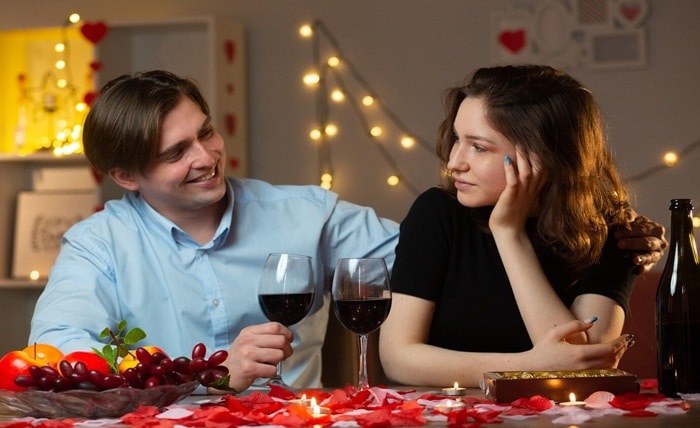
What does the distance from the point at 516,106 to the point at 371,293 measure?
0.59 meters

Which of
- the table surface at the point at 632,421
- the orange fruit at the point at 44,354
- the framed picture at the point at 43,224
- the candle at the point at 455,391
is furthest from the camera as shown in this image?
the framed picture at the point at 43,224

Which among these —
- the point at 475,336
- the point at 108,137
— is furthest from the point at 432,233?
the point at 108,137

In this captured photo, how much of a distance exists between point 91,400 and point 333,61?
2997 mm

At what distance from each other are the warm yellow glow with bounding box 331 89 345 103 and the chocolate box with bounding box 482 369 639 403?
2.86 meters

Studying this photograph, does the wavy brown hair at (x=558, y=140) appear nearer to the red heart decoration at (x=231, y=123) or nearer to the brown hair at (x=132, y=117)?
the brown hair at (x=132, y=117)

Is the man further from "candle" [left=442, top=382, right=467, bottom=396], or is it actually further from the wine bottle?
the wine bottle

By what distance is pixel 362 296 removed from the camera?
1.46 metres

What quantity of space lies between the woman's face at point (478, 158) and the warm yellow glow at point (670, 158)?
2.23 metres

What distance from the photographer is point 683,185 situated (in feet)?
12.8

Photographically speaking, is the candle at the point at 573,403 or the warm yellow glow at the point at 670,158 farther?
the warm yellow glow at the point at 670,158

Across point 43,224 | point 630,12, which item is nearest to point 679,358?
point 630,12

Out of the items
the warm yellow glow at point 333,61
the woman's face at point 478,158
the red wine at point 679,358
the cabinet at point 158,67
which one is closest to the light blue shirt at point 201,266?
the woman's face at point 478,158

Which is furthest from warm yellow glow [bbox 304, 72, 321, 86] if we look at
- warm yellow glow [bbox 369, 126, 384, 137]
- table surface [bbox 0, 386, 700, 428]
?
table surface [bbox 0, 386, 700, 428]

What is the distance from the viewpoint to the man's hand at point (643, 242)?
196 cm
